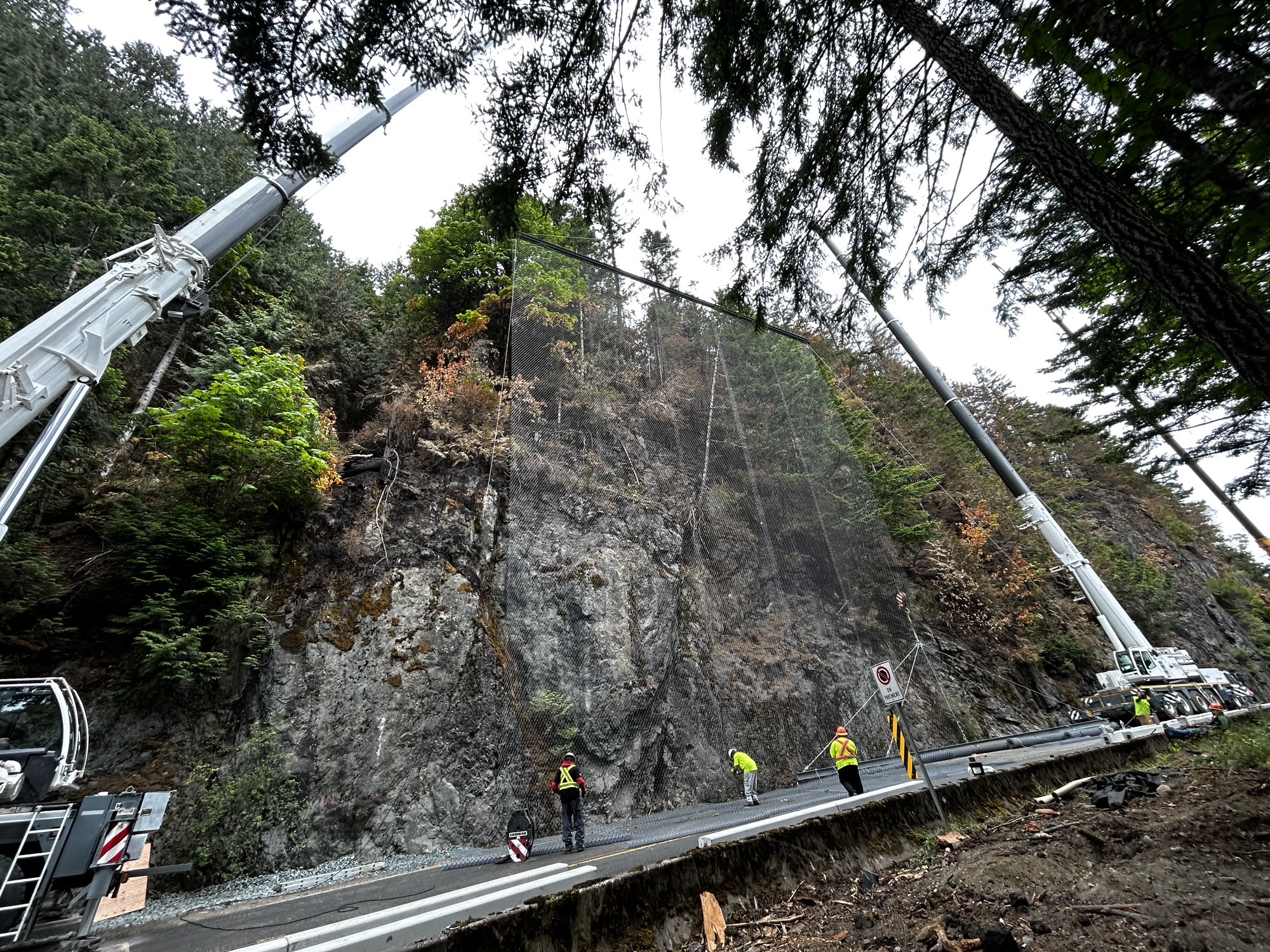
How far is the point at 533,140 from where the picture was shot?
313cm

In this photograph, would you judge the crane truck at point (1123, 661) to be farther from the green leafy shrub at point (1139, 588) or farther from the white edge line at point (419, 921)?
the white edge line at point (419, 921)

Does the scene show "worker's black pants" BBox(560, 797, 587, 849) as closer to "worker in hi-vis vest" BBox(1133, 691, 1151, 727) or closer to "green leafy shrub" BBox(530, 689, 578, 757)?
"green leafy shrub" BBox(530, 689, 578, 757)

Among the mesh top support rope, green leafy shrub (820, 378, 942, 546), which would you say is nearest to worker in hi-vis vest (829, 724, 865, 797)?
the mesh top support rope

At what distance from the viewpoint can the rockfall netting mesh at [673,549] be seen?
7.54m

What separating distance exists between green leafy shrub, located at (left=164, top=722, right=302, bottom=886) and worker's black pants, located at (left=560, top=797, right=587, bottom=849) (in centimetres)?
331

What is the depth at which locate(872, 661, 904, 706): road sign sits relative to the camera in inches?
177

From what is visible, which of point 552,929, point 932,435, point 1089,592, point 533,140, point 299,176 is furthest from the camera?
point 932,435

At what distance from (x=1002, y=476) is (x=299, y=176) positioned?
13.0 metres

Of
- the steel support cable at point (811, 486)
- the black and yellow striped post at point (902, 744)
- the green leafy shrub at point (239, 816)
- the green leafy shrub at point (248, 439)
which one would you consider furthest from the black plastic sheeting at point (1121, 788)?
the green leafy shrub at point (248, 439)

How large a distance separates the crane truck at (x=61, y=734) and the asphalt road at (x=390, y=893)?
2.10 feet

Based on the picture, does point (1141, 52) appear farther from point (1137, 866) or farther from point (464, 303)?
point (464, 303)

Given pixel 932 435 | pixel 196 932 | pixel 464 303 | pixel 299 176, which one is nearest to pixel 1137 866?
pixel 299 176

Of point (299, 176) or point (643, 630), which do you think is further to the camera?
point (643, 630)

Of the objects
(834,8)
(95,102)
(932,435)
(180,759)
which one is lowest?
(180,759)
